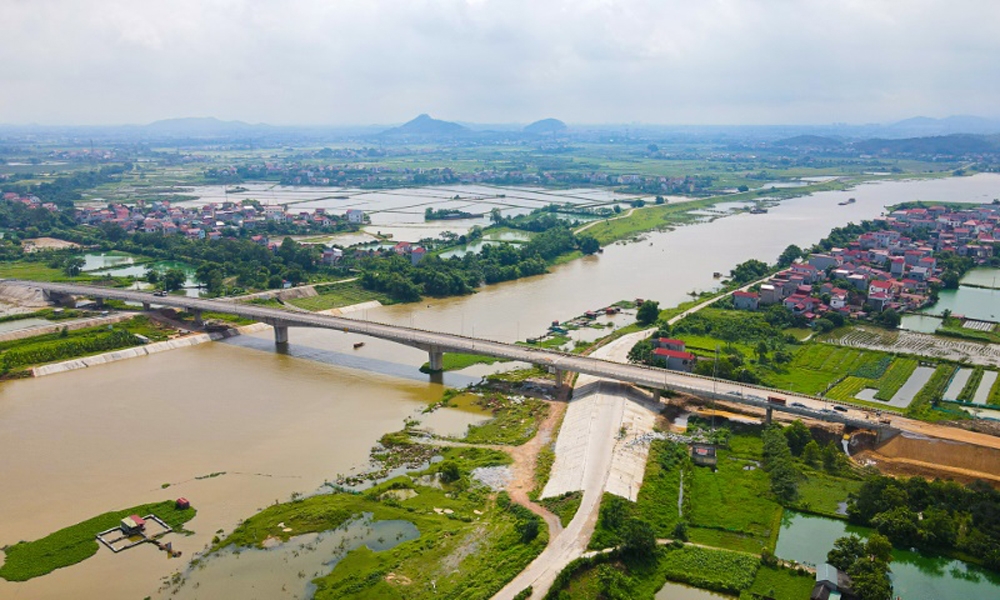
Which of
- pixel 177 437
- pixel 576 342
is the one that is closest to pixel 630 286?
pixel 576 342

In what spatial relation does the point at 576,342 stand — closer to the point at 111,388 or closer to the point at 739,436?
the point at 739,436

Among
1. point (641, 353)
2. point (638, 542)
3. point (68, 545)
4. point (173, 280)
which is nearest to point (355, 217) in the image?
point (173, 280)

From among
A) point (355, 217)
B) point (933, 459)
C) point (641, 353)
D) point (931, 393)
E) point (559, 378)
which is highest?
point (355, 217)

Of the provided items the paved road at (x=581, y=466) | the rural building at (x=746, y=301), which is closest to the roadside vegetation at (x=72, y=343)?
the paved road at (x=581, y=466)

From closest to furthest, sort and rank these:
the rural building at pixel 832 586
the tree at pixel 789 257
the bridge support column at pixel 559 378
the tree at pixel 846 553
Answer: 1. the rural building at pixel 832 586
2. the tree at pixel 846 553
3. the bridge support column at pixel 559 378
4. the tree at pixel 789 257

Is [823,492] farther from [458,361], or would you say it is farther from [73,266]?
[73,266]

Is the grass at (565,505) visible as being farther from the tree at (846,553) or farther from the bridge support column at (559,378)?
the bridge support column at (559,378)

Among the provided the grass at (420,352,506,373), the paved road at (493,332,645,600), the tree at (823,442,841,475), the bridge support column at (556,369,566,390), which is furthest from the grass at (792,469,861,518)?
the grass at (420,352,506,373)
